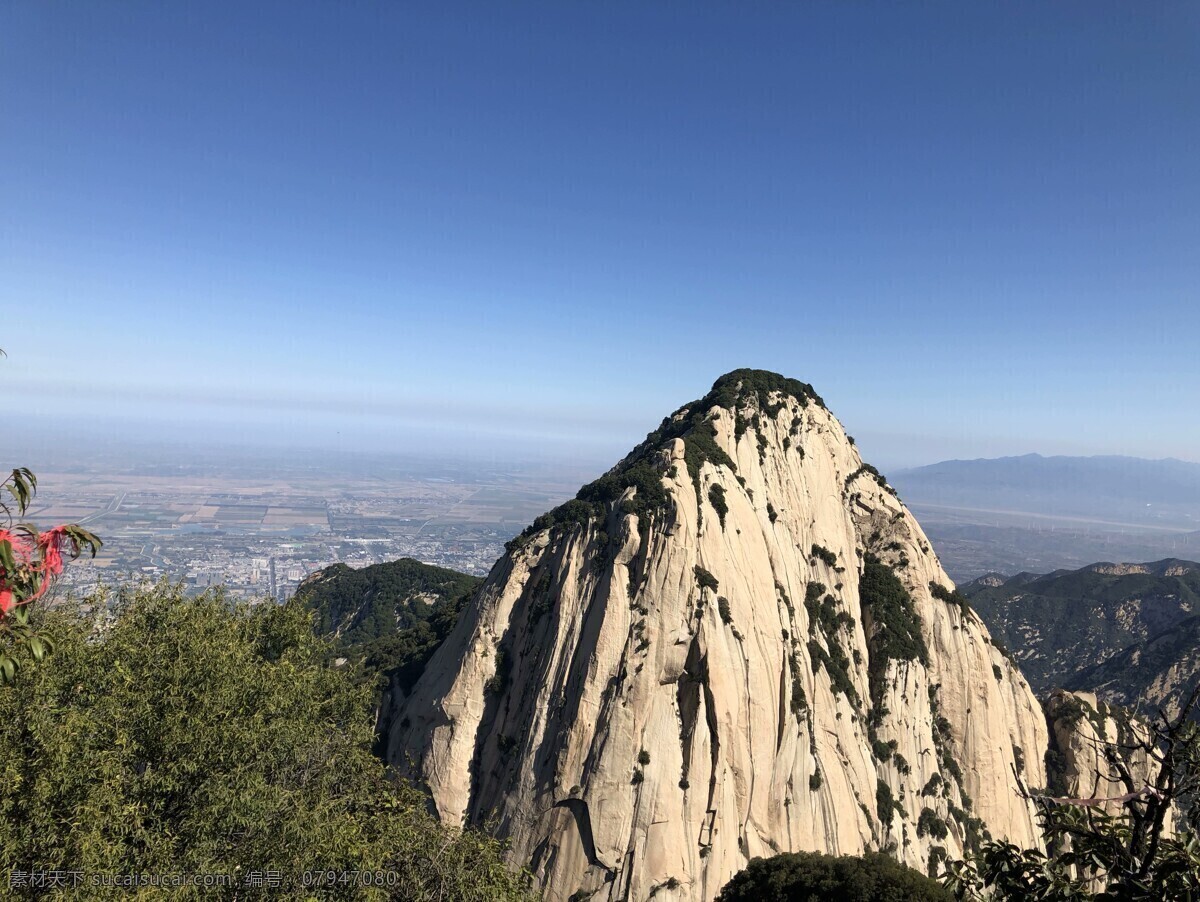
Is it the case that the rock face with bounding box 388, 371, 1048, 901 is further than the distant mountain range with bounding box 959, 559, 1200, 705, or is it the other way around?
the distant mountain range with bounding box 959, 559, 1200, 705

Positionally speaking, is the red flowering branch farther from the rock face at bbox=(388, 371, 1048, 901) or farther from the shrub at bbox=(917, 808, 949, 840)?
the shrub at bbox=(917, 808, 949, 840)

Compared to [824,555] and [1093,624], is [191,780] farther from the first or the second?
[1093,624]

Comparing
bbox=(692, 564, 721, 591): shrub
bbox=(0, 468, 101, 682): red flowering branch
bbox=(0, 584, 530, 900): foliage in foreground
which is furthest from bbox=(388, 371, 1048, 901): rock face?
bbox=(0, 468, 101, 682): red flowering branch

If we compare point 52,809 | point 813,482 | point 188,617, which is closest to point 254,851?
point 52,809

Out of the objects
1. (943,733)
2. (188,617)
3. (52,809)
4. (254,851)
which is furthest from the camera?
(943,733)

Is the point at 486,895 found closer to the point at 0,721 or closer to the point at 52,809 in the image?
the point at 52,809

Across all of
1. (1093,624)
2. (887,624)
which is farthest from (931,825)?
(1093,624)
